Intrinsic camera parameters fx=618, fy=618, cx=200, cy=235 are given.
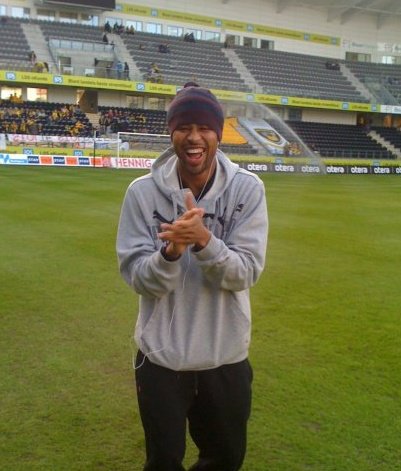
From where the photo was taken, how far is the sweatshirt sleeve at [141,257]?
2.54 meters

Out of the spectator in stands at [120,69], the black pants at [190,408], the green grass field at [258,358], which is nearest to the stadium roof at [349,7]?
the spectator in stands at [120,69]

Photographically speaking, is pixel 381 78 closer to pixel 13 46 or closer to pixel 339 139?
pixel 339 139

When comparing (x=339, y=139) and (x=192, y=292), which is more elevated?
(x=339, y=139)

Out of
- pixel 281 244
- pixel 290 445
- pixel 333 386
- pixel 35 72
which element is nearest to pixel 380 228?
pixel 281 244

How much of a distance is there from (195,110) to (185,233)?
64 centimetres

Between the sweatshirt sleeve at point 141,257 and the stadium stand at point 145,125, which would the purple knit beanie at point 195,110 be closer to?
the sweatshirt sleeve at point 141,257

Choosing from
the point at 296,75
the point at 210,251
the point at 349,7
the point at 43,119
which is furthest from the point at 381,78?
the point at 210,251

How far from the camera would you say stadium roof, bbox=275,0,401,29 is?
55.9 metres

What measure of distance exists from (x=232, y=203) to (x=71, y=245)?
845 centimetres

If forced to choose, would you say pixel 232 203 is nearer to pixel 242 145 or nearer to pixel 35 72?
pixel 242 145

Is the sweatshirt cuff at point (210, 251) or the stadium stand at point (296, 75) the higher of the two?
the stadium stand at point (296, 75)

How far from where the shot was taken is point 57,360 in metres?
5.42

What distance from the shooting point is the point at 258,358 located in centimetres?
554

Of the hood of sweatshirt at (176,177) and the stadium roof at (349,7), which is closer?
the hood of sweatshirt at (176,177)
